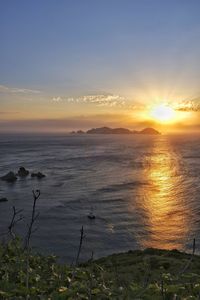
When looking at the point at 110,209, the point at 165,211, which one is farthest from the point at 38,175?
the point at 165,211

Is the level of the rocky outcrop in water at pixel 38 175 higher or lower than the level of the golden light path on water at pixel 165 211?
higher

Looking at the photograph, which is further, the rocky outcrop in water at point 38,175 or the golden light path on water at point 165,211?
the rocky outcrop in water at point 38,175

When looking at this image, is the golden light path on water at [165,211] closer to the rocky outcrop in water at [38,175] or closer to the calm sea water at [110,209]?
the calm sea water at [110,209]

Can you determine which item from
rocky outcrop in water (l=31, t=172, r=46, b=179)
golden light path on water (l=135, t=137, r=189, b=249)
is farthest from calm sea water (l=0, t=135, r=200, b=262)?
rocky outcrop in water (l=31, t=172, r=46, b=179)

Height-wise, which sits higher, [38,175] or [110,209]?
[38,175]

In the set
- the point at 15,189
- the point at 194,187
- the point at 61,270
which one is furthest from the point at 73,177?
the point at 61,270

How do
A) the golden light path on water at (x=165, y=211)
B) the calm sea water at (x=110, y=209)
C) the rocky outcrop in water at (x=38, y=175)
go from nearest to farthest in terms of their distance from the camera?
1. the calm sea water at (x=110, y=209)
2. the golden light path on water at (x=165, y=211)
3. the rocky outcrop in water at (x=38, y=175)

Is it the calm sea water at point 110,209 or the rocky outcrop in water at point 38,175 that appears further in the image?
the rocky outcrop in water at point 38,175

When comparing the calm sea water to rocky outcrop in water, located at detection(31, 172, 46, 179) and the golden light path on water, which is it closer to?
the golden light path on water

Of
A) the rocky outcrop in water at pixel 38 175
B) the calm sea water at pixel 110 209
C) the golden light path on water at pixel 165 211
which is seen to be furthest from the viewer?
the rocky outcrop in water at pixel 38 175

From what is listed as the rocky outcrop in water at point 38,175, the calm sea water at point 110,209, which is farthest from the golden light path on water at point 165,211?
the rocky outcrop in water at point 38,175

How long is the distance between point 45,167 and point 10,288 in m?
82.2

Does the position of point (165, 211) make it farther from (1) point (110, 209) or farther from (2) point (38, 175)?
(2) point (38, 175)

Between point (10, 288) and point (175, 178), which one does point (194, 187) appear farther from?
point (10, 288)
